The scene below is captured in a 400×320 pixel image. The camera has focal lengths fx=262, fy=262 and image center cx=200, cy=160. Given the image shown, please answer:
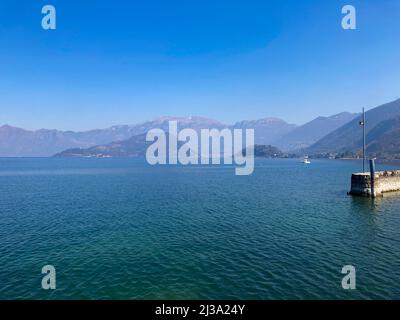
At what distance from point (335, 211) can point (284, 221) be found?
16002mm

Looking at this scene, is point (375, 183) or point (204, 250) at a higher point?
point (375, 183)

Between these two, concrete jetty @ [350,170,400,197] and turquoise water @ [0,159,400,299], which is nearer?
turquoise water @ [0,159,400,299]

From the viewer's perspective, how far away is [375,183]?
72.9 m

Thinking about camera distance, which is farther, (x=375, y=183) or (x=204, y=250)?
(x=375, y=183)

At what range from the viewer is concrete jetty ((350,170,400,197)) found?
239ft

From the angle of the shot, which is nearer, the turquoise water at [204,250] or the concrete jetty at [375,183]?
the turquoise water at [204,250]

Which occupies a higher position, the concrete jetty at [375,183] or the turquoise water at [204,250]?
the concrete jetty at [375,183]

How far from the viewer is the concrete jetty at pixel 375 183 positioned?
239 feet

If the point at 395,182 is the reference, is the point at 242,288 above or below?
below

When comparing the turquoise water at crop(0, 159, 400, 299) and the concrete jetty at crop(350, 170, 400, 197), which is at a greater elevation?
the concrete jetty at crop(350, 170, 400, 197)
